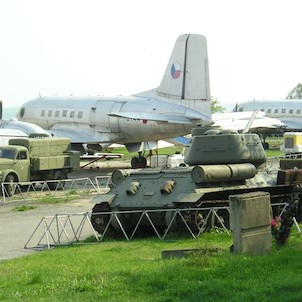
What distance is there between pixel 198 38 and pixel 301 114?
31.3 m

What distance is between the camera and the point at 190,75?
4578 cm

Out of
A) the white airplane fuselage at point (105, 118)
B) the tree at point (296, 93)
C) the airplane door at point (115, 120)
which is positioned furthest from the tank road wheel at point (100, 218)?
the tree at point (296, 93)

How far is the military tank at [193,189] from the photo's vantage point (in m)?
19.9

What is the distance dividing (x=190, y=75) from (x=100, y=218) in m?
25.8

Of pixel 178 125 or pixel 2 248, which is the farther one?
pixel 178 125

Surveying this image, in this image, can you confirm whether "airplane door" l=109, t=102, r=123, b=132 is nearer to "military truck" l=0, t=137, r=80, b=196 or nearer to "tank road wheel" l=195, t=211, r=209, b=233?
"military truck" l=0, t=137, r=80, b=196

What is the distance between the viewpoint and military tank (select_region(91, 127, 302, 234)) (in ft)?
65.4

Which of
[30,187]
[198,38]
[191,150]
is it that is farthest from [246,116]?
[191,150]

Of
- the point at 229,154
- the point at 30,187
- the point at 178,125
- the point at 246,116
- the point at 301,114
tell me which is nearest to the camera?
the point at 229,154

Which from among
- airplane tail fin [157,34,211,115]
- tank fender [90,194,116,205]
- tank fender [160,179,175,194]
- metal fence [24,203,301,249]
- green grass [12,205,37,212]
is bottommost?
green grass [12,205,37,212]

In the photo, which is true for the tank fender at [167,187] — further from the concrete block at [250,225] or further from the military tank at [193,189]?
the concrete block at [250,225]

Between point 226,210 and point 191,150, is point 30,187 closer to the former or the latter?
point 191,150

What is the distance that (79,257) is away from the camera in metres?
16.9

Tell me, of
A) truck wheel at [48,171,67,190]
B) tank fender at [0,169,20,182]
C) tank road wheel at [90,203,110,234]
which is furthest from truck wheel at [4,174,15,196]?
tank road wheel at [90,203,110,234]
